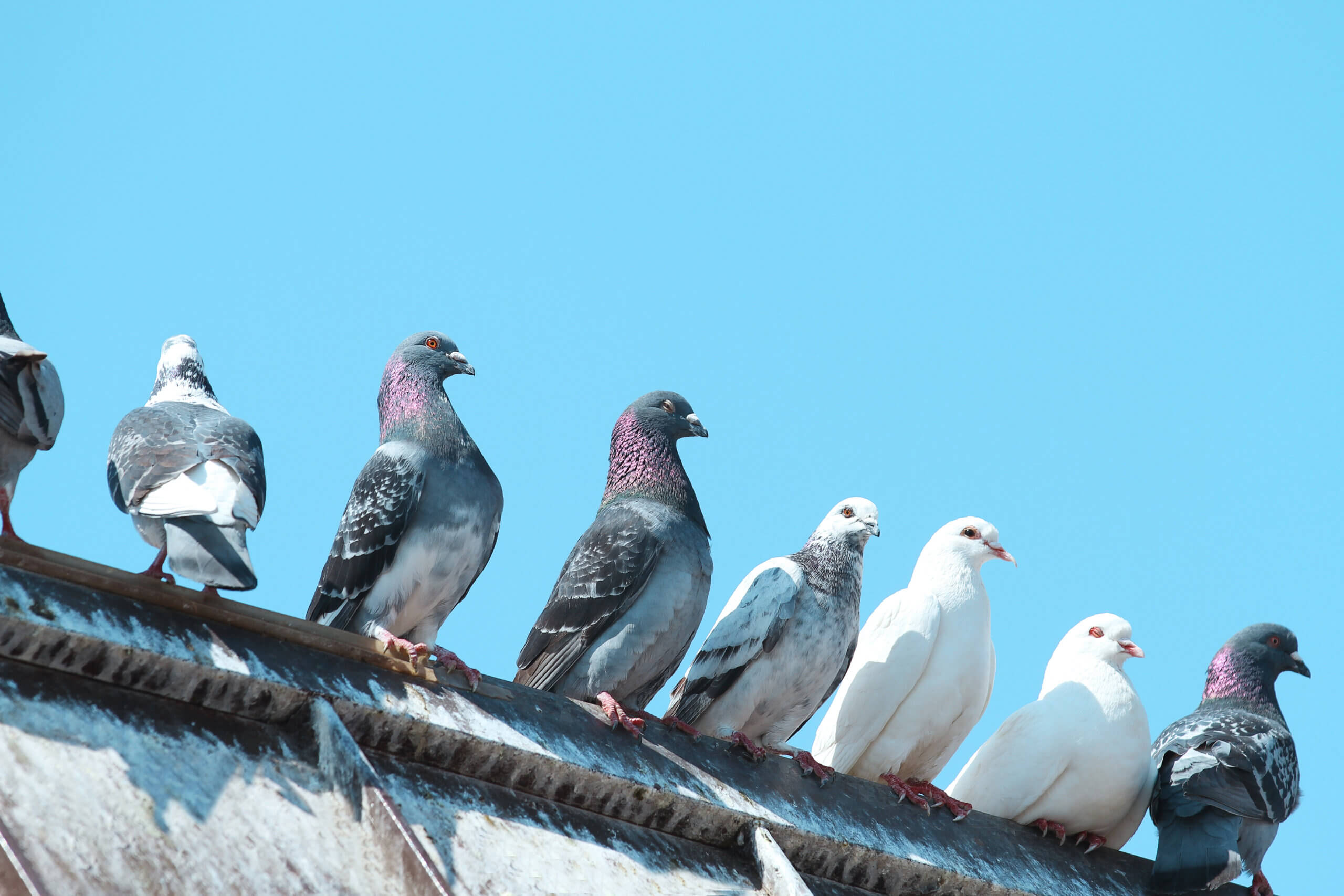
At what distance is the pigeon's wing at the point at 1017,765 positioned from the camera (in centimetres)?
823

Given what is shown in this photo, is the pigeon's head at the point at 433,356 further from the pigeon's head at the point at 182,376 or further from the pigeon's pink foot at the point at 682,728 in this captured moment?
the pigeon's pink foot at the point at 682,728

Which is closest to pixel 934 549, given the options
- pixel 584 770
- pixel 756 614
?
pixel 756 614

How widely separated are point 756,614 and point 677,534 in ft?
2.16

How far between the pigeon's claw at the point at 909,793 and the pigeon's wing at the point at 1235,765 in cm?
161

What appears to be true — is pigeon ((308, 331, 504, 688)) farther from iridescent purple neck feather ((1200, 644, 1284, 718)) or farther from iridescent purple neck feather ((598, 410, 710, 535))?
iridescent purple neck feather ((1200, 644, 1284, 718))

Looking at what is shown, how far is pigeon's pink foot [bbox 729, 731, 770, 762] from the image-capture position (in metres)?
6.95

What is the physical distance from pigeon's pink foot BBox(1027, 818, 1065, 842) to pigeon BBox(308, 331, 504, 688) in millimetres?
3380

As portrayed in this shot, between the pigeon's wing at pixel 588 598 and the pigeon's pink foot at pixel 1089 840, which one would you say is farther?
the pigeon's wing at pixel 588 598

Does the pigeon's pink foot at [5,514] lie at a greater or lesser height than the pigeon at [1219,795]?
lesser

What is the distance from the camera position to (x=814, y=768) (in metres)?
6.91

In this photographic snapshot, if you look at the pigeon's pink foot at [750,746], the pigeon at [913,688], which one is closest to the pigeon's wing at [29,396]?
the pigeon's pink foot at [750,746]

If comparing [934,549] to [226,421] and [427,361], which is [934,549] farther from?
[226,421]

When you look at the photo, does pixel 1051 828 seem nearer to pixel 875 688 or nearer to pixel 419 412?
pixel 875 688

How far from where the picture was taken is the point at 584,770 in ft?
18.4
